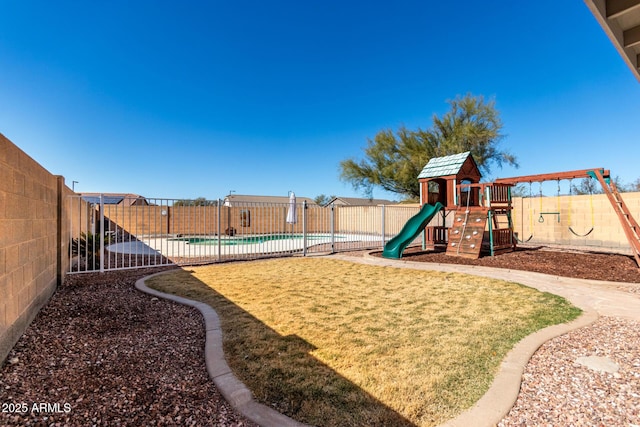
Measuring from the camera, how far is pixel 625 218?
22.3 ft

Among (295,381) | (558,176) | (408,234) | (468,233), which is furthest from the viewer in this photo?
(408,234)

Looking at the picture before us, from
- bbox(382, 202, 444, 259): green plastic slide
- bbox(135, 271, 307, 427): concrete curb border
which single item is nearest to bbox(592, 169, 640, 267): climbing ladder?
bbox(382, 202, 444, 259): green plastic slide

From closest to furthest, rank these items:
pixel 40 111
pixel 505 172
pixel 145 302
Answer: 1. pixel 145 302
2. pixel 40 111
3. pixel 505 172

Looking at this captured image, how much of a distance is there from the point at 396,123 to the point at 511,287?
20.0 metres

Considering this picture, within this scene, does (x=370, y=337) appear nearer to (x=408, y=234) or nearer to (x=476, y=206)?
(x=408, y=234)

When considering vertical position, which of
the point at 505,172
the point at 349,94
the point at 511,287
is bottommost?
the point at 511,287

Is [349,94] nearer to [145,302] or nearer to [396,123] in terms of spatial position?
[396,123]

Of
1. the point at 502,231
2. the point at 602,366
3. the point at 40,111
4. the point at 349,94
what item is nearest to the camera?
the point at 602,366

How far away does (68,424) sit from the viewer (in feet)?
5.05

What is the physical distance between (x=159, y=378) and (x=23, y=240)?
6.87ft

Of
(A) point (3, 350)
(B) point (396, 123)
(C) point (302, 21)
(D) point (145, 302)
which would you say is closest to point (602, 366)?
(A) point (3, 350)

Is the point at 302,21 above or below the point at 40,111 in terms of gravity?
above

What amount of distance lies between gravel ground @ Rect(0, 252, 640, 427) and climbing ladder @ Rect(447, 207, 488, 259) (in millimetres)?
4886

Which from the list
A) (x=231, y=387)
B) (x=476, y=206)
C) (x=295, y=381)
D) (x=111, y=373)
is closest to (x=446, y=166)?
(x=476, y=206)
